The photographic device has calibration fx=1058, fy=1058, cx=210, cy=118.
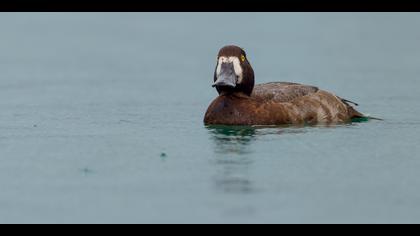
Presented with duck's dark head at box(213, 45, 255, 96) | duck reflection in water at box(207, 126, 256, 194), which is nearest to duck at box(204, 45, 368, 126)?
duck's dark head at box(213, 45, 255, 96)

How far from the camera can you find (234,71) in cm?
1233

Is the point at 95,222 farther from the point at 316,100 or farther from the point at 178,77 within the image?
the point at 178,77

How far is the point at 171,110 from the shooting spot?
543 inches

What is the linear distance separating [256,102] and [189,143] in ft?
4.90

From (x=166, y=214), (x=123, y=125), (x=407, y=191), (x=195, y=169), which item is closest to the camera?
(x=166, y=214)

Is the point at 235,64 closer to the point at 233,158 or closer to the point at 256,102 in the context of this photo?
the point at 256,102

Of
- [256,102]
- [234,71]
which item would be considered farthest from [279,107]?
[234,71]

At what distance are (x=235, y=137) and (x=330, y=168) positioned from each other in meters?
1.89

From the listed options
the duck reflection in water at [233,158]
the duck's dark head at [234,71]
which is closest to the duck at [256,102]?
the duck's dark head at [234,71]

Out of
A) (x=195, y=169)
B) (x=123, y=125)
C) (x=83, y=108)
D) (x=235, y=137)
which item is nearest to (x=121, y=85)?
(x=83, y=108)

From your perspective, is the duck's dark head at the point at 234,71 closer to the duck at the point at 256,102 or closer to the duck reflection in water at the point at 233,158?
the duck at the point at 256,102

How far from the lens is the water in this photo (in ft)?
26.8

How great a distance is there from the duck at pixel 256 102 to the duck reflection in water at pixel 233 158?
0.20 metres

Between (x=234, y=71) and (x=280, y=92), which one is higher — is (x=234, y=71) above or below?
above
